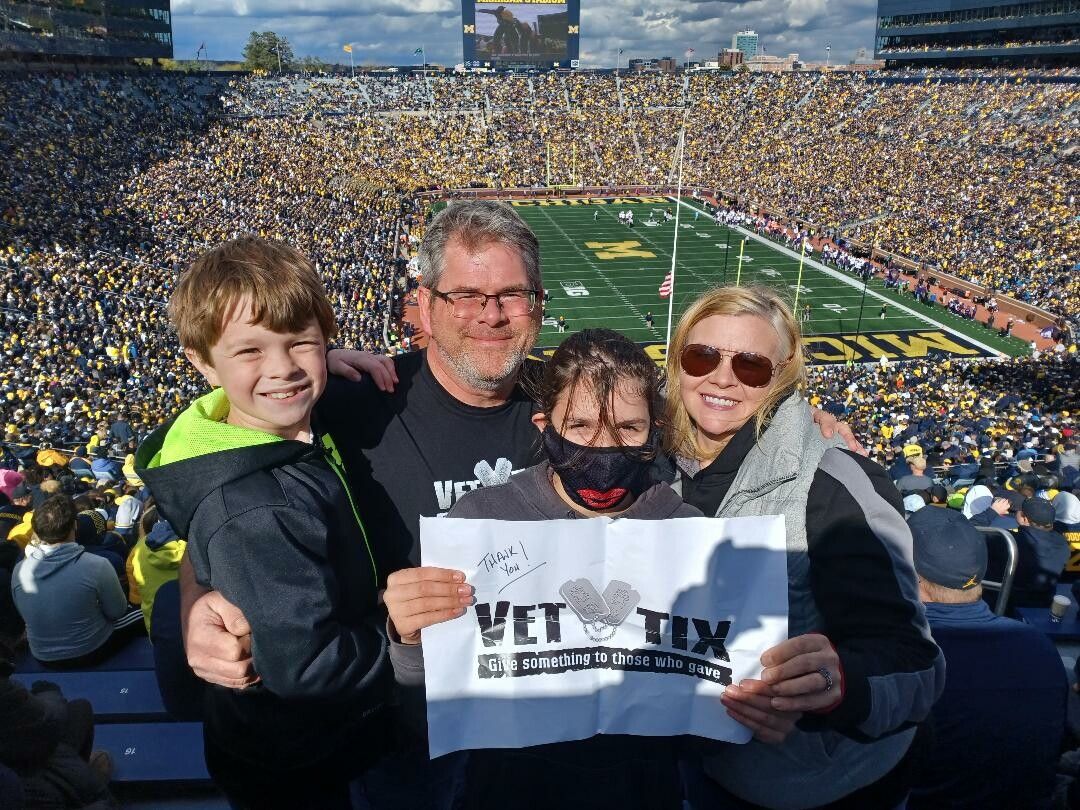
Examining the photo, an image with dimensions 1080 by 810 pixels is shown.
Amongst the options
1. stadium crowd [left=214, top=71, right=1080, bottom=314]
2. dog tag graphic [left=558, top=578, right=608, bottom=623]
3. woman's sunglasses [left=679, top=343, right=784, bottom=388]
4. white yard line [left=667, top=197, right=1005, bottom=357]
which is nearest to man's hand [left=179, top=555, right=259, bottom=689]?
dog tag graphic [left=558, top=578, right=608, bottom=623]

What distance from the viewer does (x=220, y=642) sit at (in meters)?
1.94

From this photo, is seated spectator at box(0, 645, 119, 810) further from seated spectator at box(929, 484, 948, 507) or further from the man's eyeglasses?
seated spectator at box(929, 484, 948, 507)

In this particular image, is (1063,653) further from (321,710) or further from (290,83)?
(290,83)

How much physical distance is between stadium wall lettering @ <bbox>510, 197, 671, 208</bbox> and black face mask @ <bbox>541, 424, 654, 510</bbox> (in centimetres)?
4808

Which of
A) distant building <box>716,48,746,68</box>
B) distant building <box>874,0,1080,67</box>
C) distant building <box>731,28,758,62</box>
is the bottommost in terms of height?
distant building <box>874,0,1080,67</box>

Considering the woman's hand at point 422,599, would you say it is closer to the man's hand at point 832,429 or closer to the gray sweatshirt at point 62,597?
the man's hand at point 832,429

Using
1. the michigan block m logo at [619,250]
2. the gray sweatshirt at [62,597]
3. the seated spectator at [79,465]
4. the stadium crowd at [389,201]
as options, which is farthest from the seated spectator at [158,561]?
the michigan block m logo at [619,250]

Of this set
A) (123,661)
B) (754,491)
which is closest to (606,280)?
(123,661)

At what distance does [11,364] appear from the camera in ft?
53.7

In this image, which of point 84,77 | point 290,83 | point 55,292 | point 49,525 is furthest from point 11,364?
point 290,83

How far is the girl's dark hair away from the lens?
2260 mm

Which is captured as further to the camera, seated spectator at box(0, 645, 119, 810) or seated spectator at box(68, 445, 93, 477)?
seated spectator at box(68, 445, 93, 477)

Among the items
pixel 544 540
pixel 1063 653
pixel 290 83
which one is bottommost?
pixel 1063 653

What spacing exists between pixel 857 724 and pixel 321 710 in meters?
1.47
